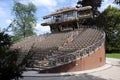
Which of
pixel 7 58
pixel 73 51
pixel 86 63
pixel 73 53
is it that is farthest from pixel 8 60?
pixel 73 51

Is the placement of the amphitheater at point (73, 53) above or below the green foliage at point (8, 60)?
below

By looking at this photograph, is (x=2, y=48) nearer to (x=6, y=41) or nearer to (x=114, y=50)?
(x=6, y=41)

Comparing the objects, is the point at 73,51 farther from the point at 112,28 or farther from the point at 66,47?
the point at 112,28

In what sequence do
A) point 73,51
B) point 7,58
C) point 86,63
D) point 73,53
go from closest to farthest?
point 7,58, point 73,53, point 86,63, point 73,51

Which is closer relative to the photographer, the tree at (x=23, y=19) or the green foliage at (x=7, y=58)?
the green foliage at (x=7, y=58)

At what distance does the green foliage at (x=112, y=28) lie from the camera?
169 ft

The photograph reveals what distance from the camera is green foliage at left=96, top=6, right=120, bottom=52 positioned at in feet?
169

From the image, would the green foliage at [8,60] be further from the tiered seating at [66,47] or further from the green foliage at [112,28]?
the green foliage at [112,28]

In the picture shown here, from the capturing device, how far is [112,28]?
5212 cm

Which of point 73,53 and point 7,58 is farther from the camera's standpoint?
point 73,53

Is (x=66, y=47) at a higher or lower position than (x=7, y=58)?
lower

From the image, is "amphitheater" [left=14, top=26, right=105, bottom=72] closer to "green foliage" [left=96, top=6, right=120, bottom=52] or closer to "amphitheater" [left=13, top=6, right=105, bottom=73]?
"amphitheater" [left=13, top=6, right=105, bottom=73]

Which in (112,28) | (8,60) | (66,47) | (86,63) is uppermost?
(112,28)

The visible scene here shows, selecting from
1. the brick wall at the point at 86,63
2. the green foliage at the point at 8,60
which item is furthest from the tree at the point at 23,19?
the green foliage at the point at 8,60
